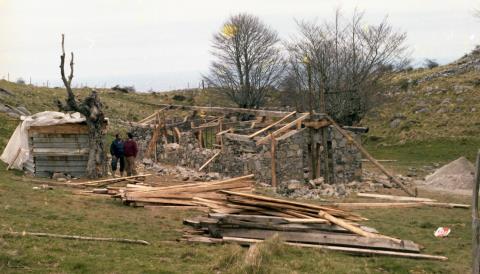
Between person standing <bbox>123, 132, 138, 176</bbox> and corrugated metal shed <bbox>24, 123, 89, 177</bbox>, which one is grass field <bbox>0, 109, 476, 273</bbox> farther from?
person standing <bbox>123, 132, 138, 176</bbox>

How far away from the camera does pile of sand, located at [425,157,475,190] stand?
23.8 m

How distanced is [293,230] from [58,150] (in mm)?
12916

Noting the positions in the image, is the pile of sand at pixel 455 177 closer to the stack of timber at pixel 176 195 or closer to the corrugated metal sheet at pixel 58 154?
the stack of timber at pixel 176 195

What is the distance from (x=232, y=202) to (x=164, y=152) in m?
21.1

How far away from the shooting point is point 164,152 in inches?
1324

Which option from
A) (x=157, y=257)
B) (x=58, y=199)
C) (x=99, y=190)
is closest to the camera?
(x=157, y=257)

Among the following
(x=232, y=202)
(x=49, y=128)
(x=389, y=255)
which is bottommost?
(x=389, y=255)

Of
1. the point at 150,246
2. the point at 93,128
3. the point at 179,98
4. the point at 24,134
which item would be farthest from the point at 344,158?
the point at 179,98

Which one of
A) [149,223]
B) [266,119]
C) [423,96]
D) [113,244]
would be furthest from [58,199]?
[423,96]

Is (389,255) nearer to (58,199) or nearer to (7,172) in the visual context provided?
(58,199)

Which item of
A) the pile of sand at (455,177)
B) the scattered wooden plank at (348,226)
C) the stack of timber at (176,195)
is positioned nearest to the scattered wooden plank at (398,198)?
the pile of sand at (455,177)

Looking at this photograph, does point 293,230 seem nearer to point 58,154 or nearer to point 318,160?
point 58,154

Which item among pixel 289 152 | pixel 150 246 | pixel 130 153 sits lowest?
pixel 150 246

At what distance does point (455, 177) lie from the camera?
24516mm
